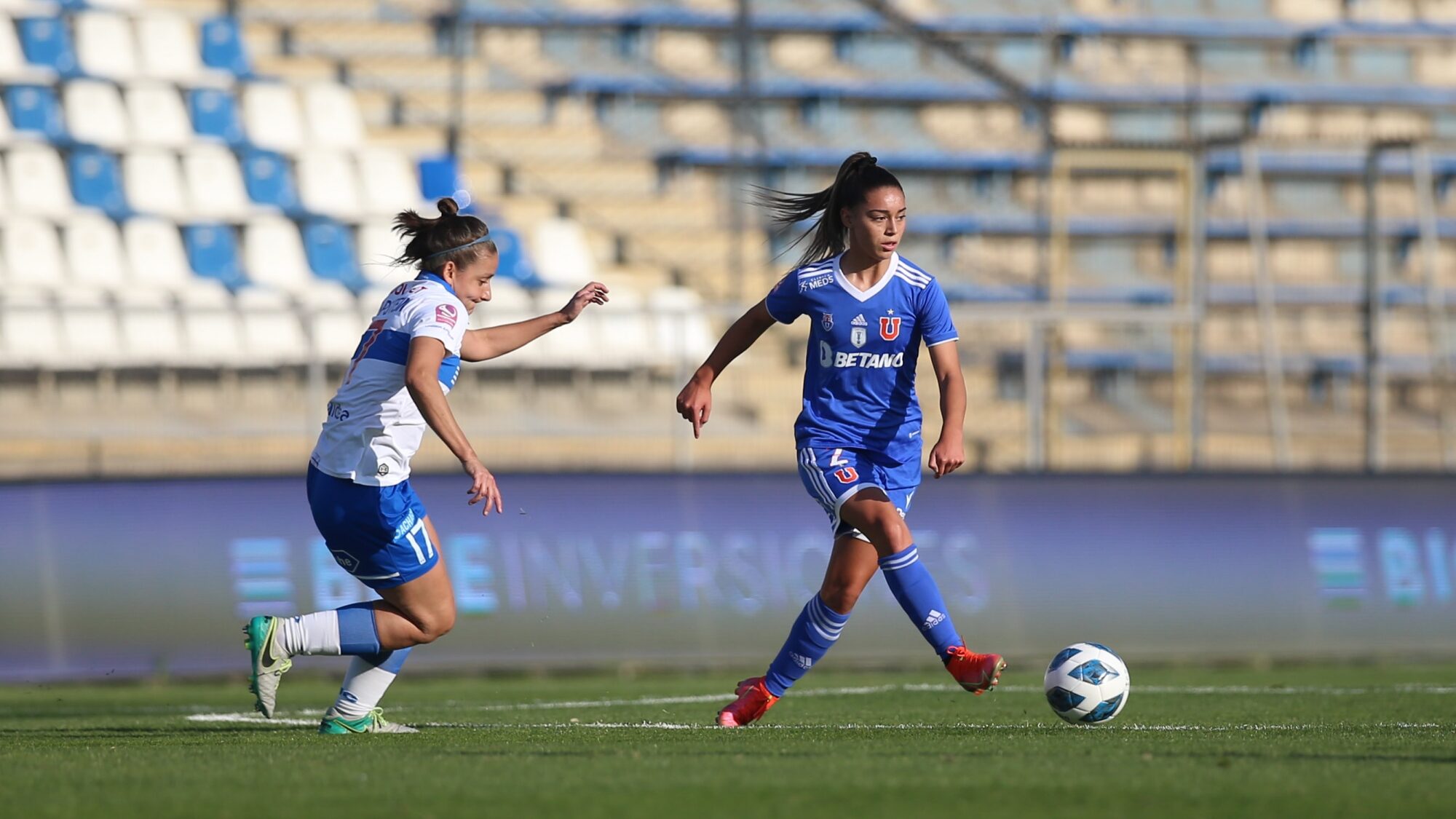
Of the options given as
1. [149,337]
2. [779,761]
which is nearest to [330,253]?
[149,337]

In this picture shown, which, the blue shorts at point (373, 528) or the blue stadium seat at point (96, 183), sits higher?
the blue stadium seat at point (96, 183)

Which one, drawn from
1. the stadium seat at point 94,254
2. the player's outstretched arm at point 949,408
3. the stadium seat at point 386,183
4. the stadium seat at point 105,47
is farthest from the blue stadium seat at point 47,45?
the player's outstretched arm at point 949,408

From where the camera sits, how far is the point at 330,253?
19531 millimetres

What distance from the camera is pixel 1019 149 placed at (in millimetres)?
23312

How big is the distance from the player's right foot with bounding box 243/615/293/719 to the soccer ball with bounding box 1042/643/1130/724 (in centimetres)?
277

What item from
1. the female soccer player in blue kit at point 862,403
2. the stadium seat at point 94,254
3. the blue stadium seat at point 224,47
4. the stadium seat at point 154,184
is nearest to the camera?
the female soccer player in blue kit at point 862,403

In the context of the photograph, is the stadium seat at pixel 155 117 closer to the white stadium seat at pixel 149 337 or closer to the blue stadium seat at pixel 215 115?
the blue stadium seat at pixel 215 115

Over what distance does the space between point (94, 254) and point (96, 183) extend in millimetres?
1079

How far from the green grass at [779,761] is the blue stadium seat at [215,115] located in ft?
39.9

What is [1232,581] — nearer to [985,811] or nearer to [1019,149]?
[985,811]

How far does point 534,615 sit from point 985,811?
6.82 meters

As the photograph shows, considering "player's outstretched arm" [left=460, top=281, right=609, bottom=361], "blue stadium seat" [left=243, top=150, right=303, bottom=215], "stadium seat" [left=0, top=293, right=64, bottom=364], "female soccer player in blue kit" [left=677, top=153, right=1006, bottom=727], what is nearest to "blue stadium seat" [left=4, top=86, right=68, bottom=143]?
"blue stadium seat" [left=243, top=150, right=303, bottom=215]

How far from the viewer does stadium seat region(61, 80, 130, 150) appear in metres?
19.2

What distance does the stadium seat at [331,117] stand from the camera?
21219mm
